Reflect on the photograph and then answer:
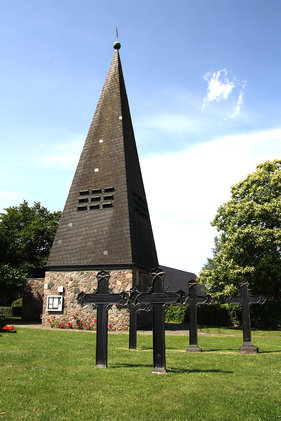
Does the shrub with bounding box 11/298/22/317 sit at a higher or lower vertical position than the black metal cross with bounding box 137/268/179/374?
lower

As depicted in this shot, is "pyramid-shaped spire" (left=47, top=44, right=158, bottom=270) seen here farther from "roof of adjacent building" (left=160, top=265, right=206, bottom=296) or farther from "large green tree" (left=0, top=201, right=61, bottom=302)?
"roof of adjacent building" (left=160, top=265, right=206, bottom=296)

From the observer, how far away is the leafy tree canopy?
3117cm

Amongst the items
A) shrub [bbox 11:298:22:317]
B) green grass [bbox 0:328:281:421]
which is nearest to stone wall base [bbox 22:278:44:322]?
shrub [bbox 11:298:22:317]

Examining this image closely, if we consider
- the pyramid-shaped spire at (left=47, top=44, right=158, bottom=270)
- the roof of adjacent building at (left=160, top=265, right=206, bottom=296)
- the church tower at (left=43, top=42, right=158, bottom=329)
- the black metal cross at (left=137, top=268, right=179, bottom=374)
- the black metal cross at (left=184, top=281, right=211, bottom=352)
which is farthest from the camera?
the roof of adjacent building at (left=160, top=265, right=206, bottom=296)

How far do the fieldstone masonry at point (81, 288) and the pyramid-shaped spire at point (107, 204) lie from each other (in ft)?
1.80

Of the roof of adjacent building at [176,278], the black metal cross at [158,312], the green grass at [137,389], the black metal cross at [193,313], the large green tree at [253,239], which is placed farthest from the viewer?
the roof of adjacent building at [176,278]

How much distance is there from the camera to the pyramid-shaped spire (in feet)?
62.9

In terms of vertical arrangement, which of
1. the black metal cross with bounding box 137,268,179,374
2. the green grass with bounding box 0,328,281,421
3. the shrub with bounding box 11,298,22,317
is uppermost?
the black metal cross with bounding box 137,268,179,374

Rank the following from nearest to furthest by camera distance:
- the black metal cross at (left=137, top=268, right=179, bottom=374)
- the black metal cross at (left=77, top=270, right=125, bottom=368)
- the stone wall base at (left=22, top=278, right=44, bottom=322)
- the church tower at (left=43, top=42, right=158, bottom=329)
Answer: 1. the black metal cross at (left=137, top=268, right=179, bottom=374)
2. the black metal cross at (left=77, top=270, right=125, bottom=368)
3. the church tower at (left=43, top=42, right=158, bottom=329)
4. the stone wall base at (left=22, top=278, right=44, bottom=322)

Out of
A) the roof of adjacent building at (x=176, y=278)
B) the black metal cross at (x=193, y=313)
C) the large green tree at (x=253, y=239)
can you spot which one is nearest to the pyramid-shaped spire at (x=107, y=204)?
the large green tree at (x=253, y=239)

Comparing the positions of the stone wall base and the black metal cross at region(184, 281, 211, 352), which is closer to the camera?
the black metal cross at region(184, 281, 211, 352)

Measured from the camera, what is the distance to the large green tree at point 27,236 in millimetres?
31125

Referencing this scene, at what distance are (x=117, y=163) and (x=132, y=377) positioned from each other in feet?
53.5

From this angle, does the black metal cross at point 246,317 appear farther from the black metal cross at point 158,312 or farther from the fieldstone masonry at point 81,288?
the fieldstone masonry at point 81,288
